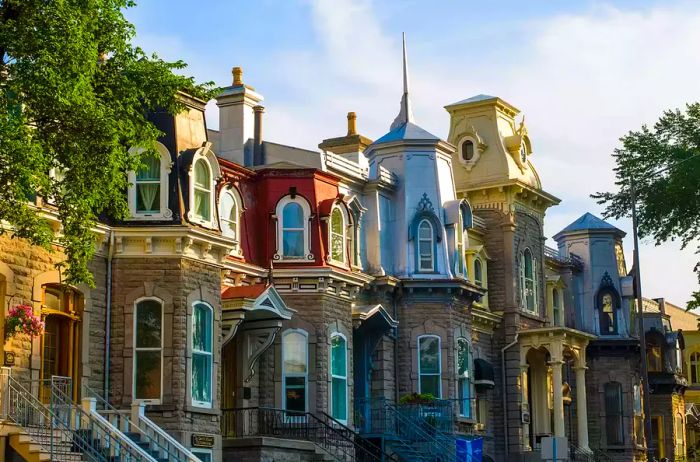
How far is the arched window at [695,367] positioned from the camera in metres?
81.8

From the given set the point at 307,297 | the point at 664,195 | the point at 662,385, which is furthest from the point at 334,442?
the point at 662,385

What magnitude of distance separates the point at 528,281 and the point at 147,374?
22501 mm

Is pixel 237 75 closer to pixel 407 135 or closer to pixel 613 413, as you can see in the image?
pixel 407 135

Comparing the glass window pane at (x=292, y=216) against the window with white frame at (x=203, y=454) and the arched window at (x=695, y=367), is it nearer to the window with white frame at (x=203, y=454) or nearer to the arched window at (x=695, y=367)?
the window with white frame at (x=203, y=454)

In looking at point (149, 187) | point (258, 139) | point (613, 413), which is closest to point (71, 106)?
point (149, 187)

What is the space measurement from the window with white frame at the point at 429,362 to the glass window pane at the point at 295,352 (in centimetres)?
615

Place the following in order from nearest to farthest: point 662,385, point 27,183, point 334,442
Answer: point 27,183 < point 334,442 < point 662,385

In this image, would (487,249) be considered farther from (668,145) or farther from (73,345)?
(73,345)

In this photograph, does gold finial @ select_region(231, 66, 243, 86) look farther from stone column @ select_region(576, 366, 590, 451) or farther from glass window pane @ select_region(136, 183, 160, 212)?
stone column @ select_region(576, 366, 590, 451)

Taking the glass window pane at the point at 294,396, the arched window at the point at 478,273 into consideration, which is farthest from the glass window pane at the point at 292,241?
the arched window at the point at 478,273

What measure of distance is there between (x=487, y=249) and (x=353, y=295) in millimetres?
10881

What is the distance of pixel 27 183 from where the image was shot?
23875 mm

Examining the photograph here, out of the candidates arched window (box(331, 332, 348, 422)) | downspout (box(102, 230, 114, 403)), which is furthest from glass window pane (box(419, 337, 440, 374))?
downspout (box(102, 230, 114, 403))

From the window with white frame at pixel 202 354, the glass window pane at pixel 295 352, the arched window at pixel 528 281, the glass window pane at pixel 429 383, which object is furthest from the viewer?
the arched window at pixel 528 281
